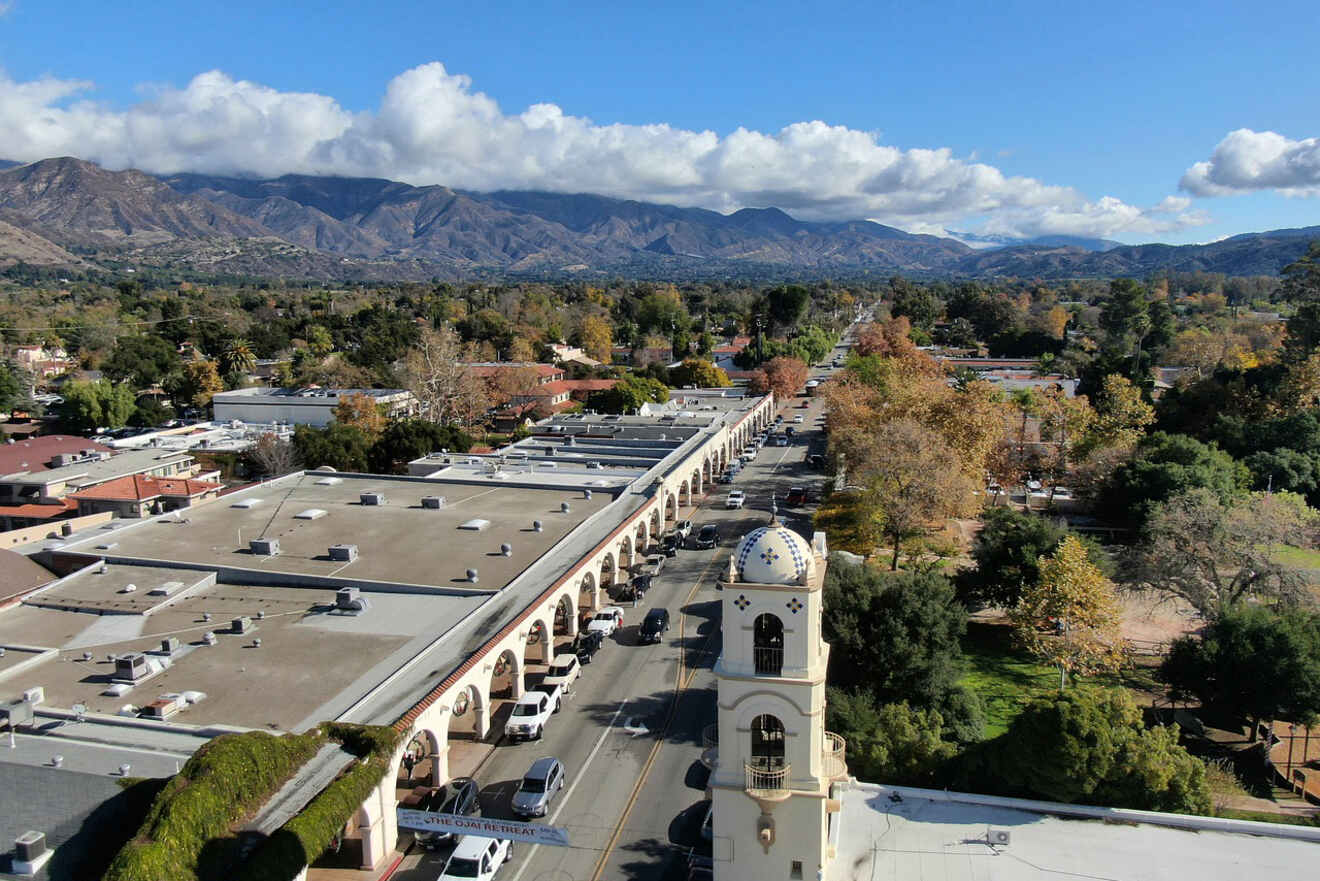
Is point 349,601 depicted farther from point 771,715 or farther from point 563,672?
point 771,715

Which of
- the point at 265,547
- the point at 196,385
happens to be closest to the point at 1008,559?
the point at 265,547

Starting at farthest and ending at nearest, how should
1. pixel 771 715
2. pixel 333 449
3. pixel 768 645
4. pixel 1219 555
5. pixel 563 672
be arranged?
pixel 333 449 < pixel 1219 555 < pixel 563 672 < pixel 771 715 < pixel 768 645

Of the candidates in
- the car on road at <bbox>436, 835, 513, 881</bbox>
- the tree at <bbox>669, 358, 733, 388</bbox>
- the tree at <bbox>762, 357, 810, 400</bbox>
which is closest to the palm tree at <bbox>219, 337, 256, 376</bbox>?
the tree at <bbox>669, 358, 733, 388</bbox>

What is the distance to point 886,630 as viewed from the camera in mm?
20297

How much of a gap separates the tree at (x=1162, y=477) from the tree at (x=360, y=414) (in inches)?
1506

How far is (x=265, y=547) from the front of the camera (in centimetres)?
2472

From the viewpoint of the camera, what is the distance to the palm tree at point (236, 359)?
7206 cm

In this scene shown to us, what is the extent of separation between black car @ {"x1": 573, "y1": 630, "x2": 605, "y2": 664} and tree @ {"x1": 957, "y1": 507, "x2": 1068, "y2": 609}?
11.8m

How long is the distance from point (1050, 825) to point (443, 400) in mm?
49205

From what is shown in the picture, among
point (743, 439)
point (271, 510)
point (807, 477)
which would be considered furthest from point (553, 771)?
point (743, 439)

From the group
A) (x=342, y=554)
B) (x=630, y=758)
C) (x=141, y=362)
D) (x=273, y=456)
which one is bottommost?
(x=630, y=758)

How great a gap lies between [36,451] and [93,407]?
58.4 ft

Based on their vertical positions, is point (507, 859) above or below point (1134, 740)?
below

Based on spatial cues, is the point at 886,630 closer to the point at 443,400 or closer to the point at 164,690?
the point at 164,690
